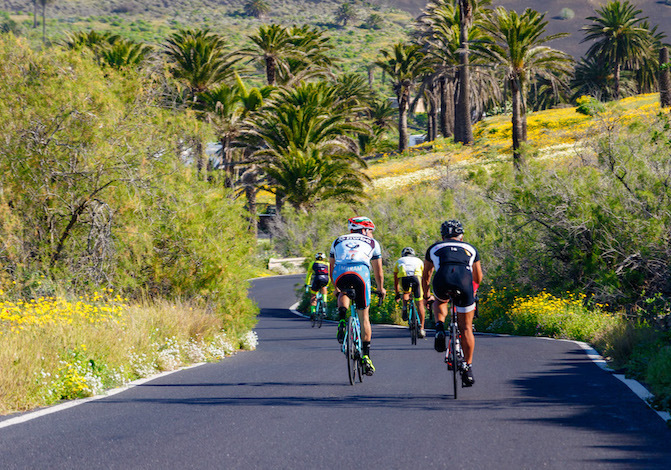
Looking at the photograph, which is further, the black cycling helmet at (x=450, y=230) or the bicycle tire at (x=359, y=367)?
the bicycle tire at (x=359, y=367)

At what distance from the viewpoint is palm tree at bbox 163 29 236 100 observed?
47781 mm

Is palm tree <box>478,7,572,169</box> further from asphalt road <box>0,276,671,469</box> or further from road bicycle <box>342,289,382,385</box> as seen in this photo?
road bicycle <box>342,289,382,385</box>

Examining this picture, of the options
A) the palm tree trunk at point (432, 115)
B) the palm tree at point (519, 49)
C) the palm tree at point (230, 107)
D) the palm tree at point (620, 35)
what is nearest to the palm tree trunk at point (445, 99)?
the palm tree trunk at point (432, 115)

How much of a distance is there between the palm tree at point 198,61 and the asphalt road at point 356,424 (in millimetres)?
38925

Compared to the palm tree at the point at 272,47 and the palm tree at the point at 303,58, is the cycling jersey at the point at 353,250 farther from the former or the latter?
the palm tree at the point at 303,58

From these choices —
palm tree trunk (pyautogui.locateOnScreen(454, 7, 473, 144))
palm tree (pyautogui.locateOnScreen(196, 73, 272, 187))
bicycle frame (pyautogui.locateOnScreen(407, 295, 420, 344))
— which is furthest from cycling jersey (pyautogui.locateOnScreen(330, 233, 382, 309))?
palm tree trunk (pyautogui.locateOnScreen(454, 7, 473, 144))

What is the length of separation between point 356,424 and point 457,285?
2.26 metres

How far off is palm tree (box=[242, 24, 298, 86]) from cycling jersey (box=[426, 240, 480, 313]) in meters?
43.9

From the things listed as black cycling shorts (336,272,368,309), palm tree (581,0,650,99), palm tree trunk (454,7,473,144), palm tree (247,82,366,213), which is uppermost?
palm tree (581,0,650,99)

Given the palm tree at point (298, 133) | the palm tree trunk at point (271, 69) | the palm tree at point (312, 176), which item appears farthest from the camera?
the palm tree trunk at point (271, 69)

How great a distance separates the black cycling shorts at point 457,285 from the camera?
28.9ft

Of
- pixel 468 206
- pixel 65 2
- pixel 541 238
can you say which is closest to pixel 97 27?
pixel 65 2

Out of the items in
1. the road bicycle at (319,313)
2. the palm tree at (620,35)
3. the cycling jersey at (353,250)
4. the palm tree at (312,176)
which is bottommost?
the road bicycle at (319,313)

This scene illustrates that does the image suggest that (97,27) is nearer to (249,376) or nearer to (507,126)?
(507,126)
